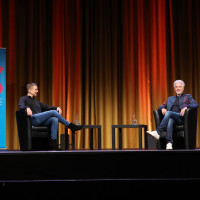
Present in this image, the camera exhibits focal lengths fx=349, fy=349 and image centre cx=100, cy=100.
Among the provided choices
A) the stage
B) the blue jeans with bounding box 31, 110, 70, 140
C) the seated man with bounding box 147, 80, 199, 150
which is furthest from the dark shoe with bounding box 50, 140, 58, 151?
the stage

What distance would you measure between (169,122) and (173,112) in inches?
6.7

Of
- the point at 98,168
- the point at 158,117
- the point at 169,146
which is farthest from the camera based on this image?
the point at 158,117

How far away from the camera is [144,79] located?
6418mm

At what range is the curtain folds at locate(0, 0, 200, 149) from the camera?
6340 millimetres

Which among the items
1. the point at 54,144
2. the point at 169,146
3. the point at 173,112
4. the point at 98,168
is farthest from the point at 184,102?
the point at 98,168

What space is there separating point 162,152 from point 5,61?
3845 millimetres

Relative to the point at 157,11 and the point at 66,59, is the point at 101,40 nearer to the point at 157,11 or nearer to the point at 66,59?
the point at 66,59

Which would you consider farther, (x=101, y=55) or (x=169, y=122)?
(x=101, y=55)

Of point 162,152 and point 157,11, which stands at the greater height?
point 157,11

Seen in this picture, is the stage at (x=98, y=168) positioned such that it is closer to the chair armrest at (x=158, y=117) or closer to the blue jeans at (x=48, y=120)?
the blue jeans at (x=48, y=120)

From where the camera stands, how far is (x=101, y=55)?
635cm

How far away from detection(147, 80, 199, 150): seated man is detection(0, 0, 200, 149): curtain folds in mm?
1690

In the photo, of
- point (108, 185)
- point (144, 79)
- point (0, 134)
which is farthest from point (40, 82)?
point (108, 185)

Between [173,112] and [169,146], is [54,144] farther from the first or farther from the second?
[173,112]
